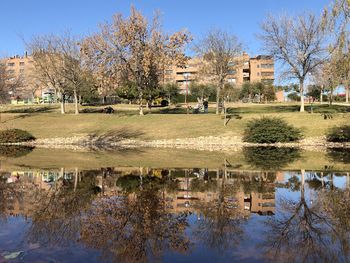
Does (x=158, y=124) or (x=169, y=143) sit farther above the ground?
(x=158, y=124)

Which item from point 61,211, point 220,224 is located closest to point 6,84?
point 61,211

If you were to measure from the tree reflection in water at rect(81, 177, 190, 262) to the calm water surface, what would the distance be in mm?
20

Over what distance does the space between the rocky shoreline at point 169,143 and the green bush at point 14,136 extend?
3.17 ft

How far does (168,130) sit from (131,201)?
3083cm

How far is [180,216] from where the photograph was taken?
10320 mm

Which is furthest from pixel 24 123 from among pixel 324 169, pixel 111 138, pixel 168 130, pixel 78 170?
pixel 324 169

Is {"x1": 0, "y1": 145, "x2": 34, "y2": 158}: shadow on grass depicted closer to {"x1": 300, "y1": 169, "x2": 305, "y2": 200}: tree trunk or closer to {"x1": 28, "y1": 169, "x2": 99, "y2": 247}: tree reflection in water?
{"x1": 28, "y1": 169, "x2": 99, "y2": 247}: tree reflection in water

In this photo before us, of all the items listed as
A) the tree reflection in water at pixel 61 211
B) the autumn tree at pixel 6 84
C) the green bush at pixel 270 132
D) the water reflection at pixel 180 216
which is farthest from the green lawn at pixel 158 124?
the tree reflection in water at pixel 61 211

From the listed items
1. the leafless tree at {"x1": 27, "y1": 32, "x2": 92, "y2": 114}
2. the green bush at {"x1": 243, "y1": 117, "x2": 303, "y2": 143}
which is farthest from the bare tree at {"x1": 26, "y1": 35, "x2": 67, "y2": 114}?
the green bush at {"x1": 243, "y1": 117, "x2": 303, "y2": 143}

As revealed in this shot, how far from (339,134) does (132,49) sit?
25765mm

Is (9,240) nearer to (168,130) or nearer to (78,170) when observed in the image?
(78,170)

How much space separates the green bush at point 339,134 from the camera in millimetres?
35969

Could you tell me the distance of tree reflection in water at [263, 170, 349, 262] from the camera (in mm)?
7402

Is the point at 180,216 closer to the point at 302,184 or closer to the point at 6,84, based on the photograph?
the point at 302,184
